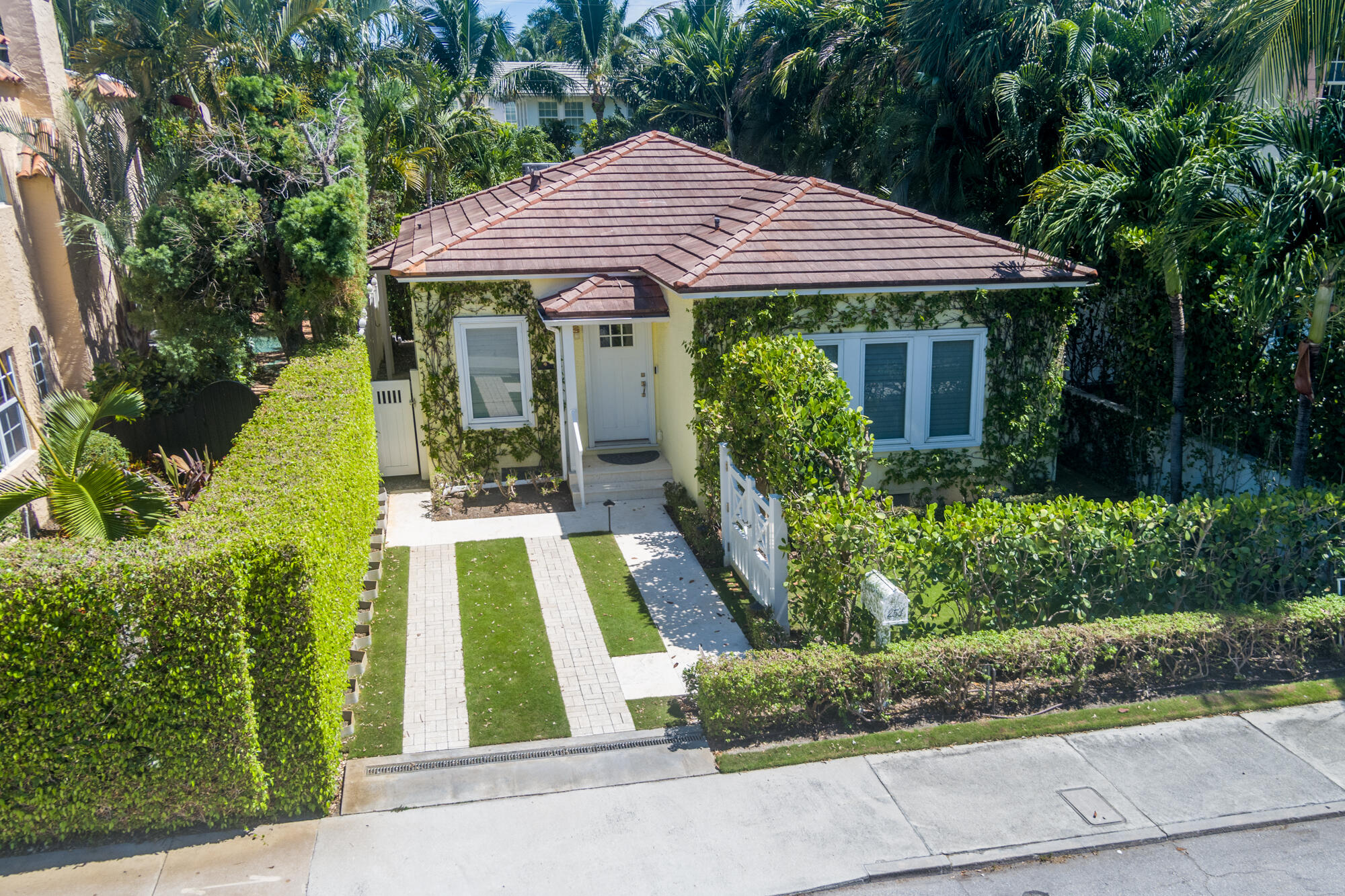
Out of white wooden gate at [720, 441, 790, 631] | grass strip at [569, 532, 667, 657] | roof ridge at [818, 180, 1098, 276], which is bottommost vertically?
grass strip at [569, 532, 667, 657]

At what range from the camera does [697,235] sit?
14.8 metres

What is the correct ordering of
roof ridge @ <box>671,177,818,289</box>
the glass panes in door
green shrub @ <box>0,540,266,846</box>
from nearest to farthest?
1. green shrub @ <box>0,540,266,846</box>
2. roof ridge @ <box>671,177,818,289</box>
3. the glass panes in door

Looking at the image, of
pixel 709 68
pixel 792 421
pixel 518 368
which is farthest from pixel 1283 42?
pixel 709 68

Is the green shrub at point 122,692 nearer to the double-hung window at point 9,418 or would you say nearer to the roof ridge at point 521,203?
the roof ridge at point 521,203

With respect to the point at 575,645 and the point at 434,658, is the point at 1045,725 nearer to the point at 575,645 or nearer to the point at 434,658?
the point at 575,645

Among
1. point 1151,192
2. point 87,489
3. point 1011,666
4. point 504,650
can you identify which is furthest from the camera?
point 1151,192

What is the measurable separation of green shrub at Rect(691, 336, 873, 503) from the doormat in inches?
158

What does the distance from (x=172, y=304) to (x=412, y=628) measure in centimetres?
744

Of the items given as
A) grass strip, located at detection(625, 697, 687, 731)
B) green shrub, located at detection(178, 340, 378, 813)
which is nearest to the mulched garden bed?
green shrub, located at detection(178, 340, 378, 813)

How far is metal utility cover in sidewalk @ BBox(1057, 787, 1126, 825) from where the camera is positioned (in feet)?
23.4

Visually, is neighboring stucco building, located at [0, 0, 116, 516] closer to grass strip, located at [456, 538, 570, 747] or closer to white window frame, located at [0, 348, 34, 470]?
white window frame, located at [0, 348, 34, 470]

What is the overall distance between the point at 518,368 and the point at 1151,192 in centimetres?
900

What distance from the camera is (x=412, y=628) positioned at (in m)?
10.4

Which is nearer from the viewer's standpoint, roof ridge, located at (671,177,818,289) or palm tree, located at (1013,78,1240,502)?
palm tree, located at (1013,78,1240,502)
